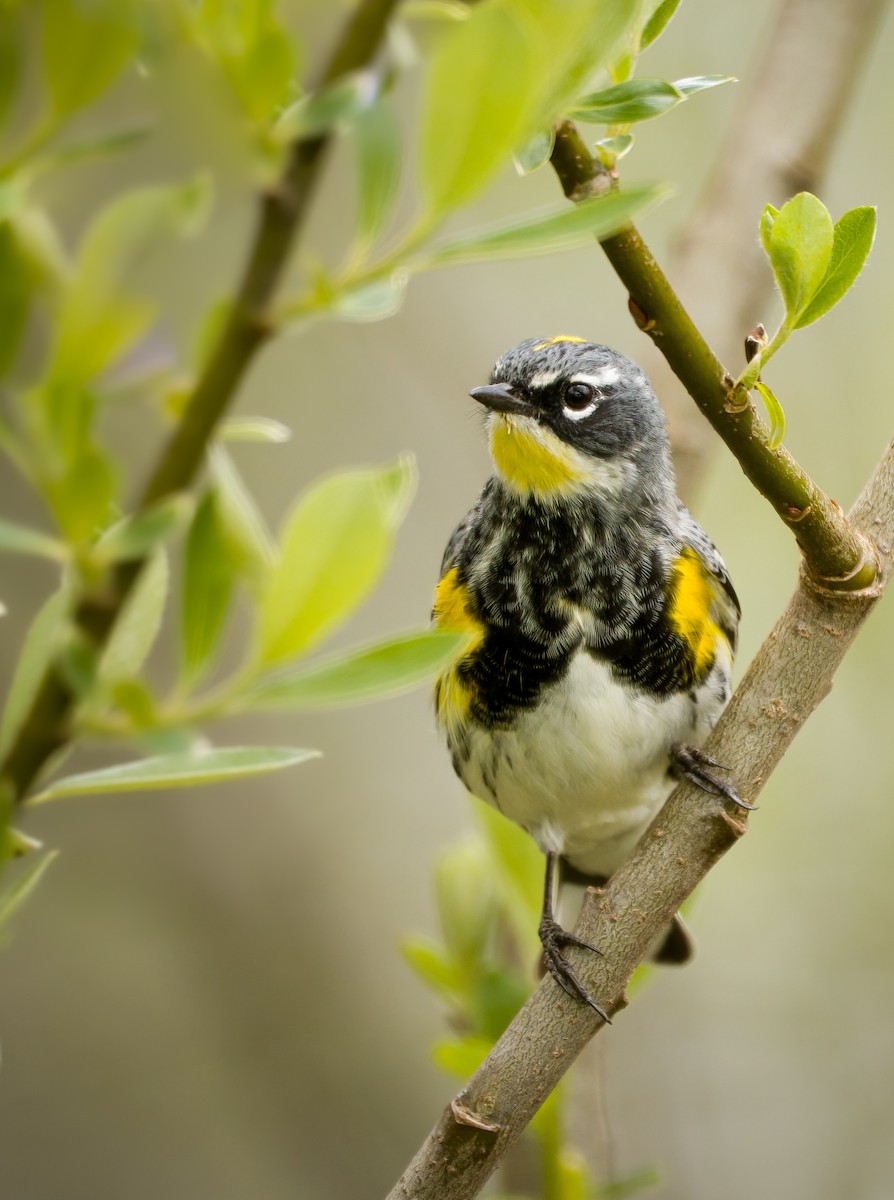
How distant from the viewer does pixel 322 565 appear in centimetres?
70

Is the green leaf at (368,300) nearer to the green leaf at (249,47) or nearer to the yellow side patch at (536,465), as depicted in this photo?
the green leaf at (249,47)

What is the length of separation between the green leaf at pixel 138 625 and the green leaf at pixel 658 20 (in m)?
0.62

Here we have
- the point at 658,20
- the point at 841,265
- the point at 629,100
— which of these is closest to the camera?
the point at 629,100

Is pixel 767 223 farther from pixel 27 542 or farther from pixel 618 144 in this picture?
pixel 27 542

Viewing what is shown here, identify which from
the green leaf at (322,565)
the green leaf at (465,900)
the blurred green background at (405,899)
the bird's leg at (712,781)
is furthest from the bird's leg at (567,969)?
the blurred green background at (405,899)

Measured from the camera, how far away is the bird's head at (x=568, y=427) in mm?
3074

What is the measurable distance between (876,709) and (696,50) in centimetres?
266

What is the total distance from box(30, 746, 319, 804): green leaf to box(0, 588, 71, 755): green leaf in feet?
0.14

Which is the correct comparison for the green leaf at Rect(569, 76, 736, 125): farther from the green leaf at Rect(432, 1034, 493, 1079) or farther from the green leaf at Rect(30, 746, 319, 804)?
the green leaf at Rect(432, 1034, 493, 1079)

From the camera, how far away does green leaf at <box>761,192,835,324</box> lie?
1177 millimetres

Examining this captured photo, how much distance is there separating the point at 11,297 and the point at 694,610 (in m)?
2.49

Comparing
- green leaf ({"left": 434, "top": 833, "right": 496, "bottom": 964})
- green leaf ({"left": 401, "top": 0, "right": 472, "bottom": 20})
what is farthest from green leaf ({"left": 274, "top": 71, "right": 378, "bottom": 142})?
green leaf ({"left": 434, "top": 833, "right": 496, "bottom": 964})

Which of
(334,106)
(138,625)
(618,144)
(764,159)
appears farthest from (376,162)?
(764,159)

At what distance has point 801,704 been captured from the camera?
194cm
